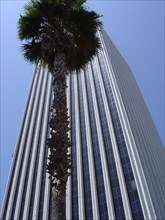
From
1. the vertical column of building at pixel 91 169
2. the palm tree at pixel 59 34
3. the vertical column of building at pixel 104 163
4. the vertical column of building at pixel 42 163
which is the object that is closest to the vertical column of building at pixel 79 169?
the vertical column of building at pixel 91 169

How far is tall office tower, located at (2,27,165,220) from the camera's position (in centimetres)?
5187

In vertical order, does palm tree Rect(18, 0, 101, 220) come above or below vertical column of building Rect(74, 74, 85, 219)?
below

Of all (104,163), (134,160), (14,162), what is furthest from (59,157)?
(14,162)

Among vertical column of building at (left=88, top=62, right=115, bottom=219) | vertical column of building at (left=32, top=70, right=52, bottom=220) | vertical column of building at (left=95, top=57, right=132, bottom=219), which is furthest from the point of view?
vertical column of building at (left=32, top=70, right=52, bottom=220)

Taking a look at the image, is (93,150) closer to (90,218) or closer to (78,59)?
(90,218)

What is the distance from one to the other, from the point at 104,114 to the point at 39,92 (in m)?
32.7

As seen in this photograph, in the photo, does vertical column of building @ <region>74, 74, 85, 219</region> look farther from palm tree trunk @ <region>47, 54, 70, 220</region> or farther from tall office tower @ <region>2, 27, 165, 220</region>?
palm tree trunk @ <region>47, 54, 70, 220</region>

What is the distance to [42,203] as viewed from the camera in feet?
208

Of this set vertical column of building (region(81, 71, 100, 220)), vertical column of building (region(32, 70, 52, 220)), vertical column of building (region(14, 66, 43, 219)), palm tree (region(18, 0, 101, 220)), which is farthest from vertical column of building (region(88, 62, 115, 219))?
palm tree (region(18, 0, 101, 220))

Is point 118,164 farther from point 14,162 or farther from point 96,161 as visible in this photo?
point 14,162

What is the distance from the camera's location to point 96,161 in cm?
6241

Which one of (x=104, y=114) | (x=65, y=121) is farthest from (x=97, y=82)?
(x=65, y=121)

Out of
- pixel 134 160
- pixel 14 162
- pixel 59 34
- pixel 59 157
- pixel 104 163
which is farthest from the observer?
pixel 14 162

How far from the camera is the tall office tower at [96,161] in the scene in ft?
170
